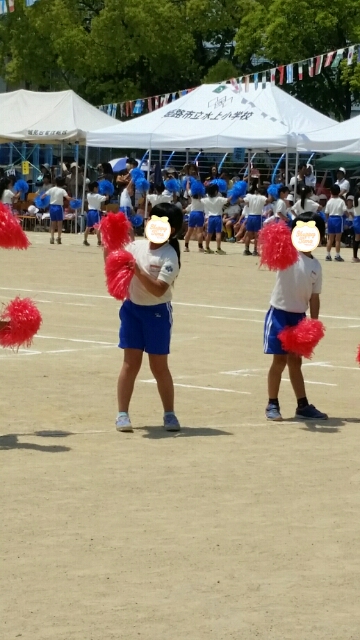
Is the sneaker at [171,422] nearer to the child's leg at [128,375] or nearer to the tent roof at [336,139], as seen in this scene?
the child's leg at [128,375]

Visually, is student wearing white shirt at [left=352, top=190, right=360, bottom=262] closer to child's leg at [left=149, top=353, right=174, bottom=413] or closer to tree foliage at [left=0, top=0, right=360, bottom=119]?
child's leg at [left=149, top=353, right=174, bottom=413]

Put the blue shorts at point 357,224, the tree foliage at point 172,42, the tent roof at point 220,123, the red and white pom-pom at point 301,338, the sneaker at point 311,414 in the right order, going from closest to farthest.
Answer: the red and white pom-pom at point 301,338, the sneaker at point 311,414, the blue shorts at point 357,224, the tent roof at point 220,123, the tree foliage at point 172,42

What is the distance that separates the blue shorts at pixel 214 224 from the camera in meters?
28.4

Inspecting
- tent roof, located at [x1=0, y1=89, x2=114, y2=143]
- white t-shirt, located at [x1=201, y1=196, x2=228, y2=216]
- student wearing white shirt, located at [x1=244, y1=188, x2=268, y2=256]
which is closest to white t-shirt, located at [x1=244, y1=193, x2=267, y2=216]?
student wearing white shirt, located at [x1=244, y1=188, x2=268, y2=256]

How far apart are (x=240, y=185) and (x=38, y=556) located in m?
27.2

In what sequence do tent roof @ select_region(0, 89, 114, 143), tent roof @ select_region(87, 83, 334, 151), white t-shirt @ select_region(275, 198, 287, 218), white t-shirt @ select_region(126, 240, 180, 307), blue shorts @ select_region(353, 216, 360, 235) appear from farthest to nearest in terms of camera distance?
tent roof @ select_region(0, 89, 114, 143) → tent roof @ select_region(87, 83, 334, 151) → white t-shirt @ select_region(275, 198, 287, 218) → blue shorts @ select_region(353, 216, 360, 235) → white t-shirt @ select_region(126, 240, 180, 307)

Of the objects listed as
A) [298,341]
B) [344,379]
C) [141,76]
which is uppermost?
[141,76]

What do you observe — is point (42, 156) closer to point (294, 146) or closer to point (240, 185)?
point (240, 185)

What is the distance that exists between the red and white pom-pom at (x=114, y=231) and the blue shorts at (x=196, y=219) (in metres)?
20.0

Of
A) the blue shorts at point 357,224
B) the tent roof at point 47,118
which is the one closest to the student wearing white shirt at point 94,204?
the tent roof at point 47,118

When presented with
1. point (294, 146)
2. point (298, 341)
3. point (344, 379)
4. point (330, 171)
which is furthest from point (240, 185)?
point (298, 341)

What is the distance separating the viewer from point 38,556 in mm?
5918

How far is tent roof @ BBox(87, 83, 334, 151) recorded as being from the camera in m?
30.1

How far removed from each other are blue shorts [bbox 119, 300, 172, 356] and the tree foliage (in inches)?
1497
